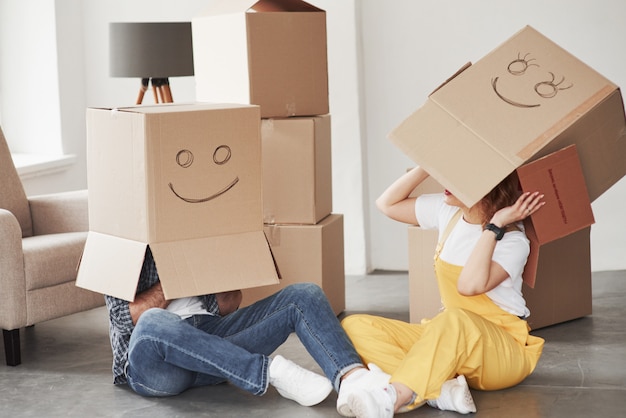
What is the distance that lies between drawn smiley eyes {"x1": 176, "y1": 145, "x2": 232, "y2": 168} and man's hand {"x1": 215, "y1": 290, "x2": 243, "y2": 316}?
383 millimetres

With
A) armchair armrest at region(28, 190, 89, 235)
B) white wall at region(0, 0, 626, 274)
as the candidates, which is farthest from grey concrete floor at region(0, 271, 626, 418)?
white wall at region(0, 0, 626, 274)

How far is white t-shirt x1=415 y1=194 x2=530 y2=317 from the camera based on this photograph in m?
2.43

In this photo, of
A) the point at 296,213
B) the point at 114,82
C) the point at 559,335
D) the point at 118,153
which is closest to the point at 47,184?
the point at 114,82

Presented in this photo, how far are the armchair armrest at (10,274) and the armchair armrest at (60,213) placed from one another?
0.50 meters

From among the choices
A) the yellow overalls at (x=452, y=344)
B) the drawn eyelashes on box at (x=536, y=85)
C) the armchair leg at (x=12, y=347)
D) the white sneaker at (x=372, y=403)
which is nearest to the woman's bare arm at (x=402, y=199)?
the yellow overalls at (x=452, y=344)

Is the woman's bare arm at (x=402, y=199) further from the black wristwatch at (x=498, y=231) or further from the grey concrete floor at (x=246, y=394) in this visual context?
the grey concrete floor at (x=246, y=394)

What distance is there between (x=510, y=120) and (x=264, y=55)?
114 cm

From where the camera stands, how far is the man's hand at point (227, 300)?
2.58m

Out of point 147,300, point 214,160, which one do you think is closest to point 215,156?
point 214,160

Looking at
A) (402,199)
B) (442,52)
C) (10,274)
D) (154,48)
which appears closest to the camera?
(402,199)

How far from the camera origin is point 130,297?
2.38m

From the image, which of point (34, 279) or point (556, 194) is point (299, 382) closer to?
point (556, 194)

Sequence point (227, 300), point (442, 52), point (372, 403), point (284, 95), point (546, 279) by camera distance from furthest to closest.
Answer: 1. point (442, 52)
2. point (284, 95)
3. point (546, 279)
4. point (227, 300)
5. point (372, 403)

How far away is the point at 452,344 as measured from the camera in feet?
7.63
